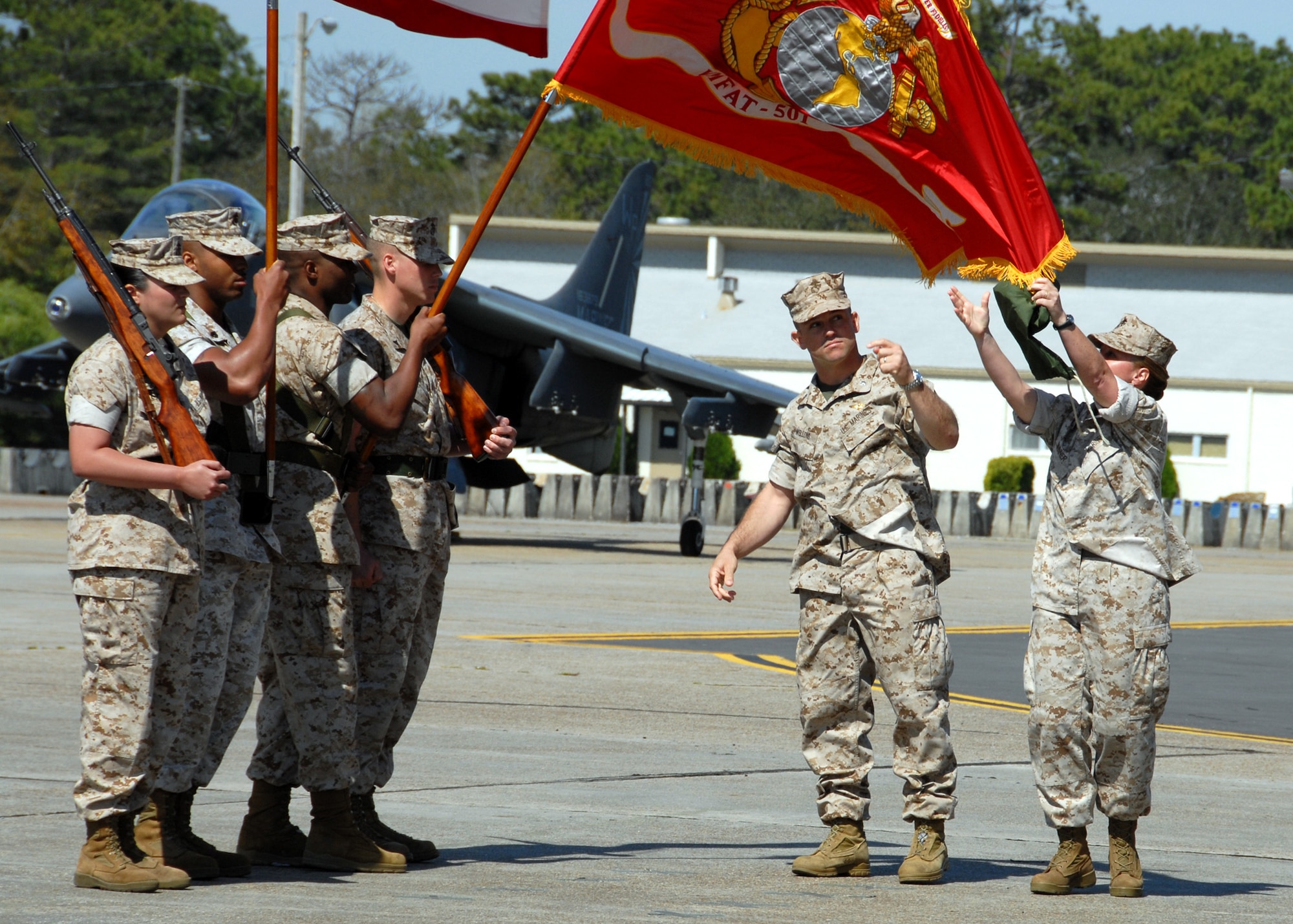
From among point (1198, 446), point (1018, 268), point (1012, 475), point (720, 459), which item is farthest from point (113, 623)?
point (1198, 446)

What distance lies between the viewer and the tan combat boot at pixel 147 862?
5066 mm

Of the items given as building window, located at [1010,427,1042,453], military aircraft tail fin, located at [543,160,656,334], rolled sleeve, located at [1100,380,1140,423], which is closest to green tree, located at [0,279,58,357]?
military aircraft tail fin, located at [543,160,656,334]

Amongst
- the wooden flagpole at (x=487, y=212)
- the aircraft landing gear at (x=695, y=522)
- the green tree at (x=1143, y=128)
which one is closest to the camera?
the wooden flagpole at (x=487, y=212)

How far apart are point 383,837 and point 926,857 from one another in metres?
1.92

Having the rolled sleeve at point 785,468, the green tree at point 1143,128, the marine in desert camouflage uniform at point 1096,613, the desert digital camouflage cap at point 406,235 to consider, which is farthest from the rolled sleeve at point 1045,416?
the green tree at point 1143,128

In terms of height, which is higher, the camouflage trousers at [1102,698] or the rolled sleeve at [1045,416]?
the rolled sleeve at [1045,416]

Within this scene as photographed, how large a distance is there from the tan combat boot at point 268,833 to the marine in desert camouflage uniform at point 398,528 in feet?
0.83

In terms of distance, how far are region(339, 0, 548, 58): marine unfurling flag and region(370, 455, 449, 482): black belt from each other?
1.75 meters

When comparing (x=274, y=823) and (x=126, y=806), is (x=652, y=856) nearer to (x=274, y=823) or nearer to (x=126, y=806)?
(x=274, y=823)

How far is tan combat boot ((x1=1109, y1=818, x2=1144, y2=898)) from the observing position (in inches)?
214

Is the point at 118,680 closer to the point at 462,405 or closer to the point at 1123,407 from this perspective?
the point at 462,405

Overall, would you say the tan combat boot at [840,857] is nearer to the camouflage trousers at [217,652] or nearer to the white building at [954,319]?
the camouflage trousers at [217,652]

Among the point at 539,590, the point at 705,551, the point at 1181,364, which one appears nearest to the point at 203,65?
the point at 1181,364

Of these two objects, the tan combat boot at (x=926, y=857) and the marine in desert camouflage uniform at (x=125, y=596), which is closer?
the marine in desert camouflage uniform at (x=125, y=596)
